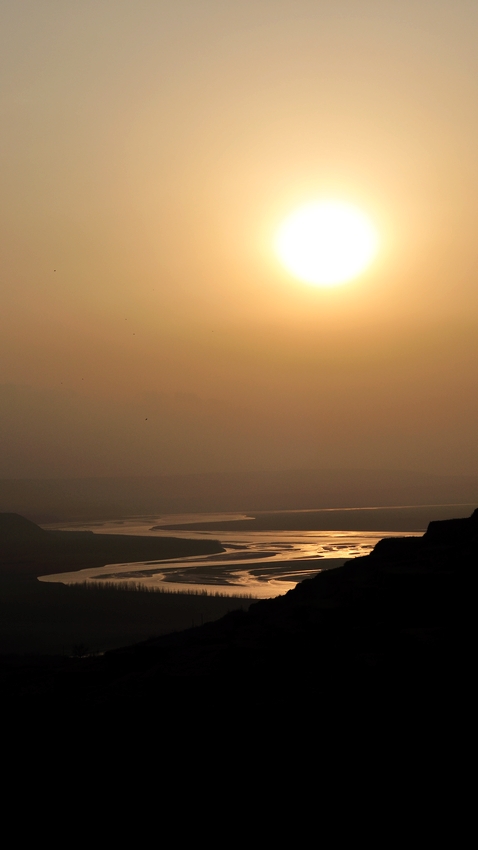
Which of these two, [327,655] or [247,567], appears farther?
[247,567]

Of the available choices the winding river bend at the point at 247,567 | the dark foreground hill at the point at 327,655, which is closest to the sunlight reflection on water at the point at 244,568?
the winding river bend at the point at 247,567

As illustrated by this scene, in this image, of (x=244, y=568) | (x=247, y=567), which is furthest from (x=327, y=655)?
(x=247, y=567)

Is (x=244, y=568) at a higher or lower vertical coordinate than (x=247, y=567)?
lower

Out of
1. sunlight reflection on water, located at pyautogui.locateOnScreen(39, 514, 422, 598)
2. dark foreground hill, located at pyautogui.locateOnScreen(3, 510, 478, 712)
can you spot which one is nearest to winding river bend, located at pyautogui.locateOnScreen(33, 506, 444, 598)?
sunlight reflection on water, located at pyautogui.locateOnScreen(39, 514, 422, 598)

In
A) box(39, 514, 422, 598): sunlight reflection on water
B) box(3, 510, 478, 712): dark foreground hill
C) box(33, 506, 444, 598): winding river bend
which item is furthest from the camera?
box(33, 506, 444, 598): winding river bend

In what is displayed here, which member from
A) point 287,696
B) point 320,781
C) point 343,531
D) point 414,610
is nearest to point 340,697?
point 287,696

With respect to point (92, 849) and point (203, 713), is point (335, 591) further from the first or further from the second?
point (92, 849)

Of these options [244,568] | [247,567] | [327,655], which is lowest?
[327,655]

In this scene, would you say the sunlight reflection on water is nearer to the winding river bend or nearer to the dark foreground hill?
the winding river bend

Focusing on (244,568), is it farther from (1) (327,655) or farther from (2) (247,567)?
(1) (327,655)

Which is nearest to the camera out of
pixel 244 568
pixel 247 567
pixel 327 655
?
pixel 327 655
